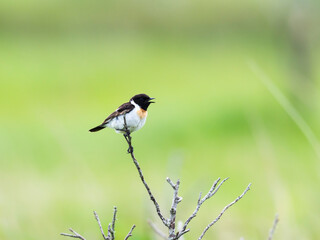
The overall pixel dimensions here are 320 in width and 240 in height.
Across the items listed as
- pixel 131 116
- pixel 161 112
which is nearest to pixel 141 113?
pixel 131 116

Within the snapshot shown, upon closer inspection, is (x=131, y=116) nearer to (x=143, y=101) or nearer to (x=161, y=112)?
(x=143, y=101)

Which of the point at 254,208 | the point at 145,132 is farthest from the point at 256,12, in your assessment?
the point at 254,208

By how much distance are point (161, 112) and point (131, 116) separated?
1270cm

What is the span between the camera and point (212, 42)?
1038 inches

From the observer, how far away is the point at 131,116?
2686 mm

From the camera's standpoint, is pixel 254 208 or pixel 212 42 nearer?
pixel 254 208

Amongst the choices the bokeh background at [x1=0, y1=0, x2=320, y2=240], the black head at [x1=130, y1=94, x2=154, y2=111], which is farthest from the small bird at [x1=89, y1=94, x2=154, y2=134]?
the bokeh background at [x1=0, y1=0, x2=320, y2=240]

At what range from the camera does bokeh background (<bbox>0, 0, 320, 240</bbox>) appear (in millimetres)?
5859

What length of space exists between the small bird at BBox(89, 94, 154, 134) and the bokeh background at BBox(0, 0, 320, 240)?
964 millimetres

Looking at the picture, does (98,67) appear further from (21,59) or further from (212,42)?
(212,42)

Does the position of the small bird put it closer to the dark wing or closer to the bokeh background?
the dark wing

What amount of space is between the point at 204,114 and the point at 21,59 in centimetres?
1001

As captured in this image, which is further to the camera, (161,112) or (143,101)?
(161,112)

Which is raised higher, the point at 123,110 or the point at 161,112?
the point at 161,112
